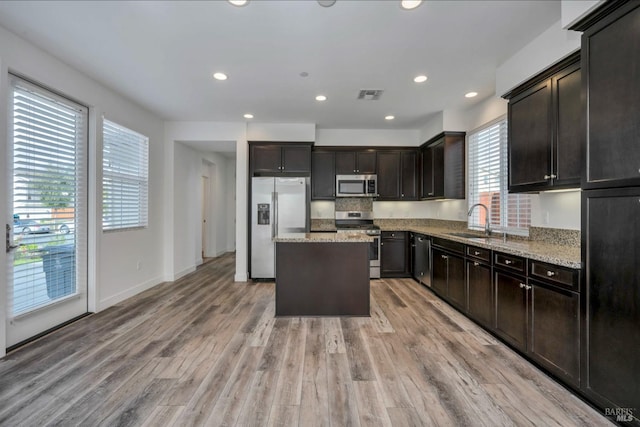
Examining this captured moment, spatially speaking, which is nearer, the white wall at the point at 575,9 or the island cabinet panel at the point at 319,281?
the white wall at the point at 575,9

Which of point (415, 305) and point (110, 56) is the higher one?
point (110, 56)

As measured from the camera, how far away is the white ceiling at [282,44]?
88.1 inches

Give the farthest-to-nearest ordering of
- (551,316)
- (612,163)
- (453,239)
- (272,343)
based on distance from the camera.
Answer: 1. (453,239)
2. (272,343)
3. (551,316)
4. (612,163)

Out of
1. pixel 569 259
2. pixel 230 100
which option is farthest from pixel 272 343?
pixel 230 100

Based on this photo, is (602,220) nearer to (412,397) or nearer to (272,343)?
(412,397)

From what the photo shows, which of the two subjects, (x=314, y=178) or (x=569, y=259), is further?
(x=314, y=178)

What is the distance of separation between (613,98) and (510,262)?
1.39 meters

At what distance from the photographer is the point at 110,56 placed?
2.92 m

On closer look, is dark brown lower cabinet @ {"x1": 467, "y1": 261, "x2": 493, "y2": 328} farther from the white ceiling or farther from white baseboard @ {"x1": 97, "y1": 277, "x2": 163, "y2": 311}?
white baseboard @ {"x1": 97, "y1": 277, "x2": 163, "y2": 311}

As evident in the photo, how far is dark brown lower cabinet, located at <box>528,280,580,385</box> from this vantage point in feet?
6.32

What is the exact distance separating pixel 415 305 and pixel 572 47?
3053 millimetres

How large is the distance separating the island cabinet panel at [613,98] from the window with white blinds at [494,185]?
158cm

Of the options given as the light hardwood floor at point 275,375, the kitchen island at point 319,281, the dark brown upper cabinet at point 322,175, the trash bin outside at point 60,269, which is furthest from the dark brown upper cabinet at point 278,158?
the trash bin outside at point 60,269

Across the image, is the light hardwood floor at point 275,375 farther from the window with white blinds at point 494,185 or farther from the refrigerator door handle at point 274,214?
the refrigerator door handle at point 274,214
